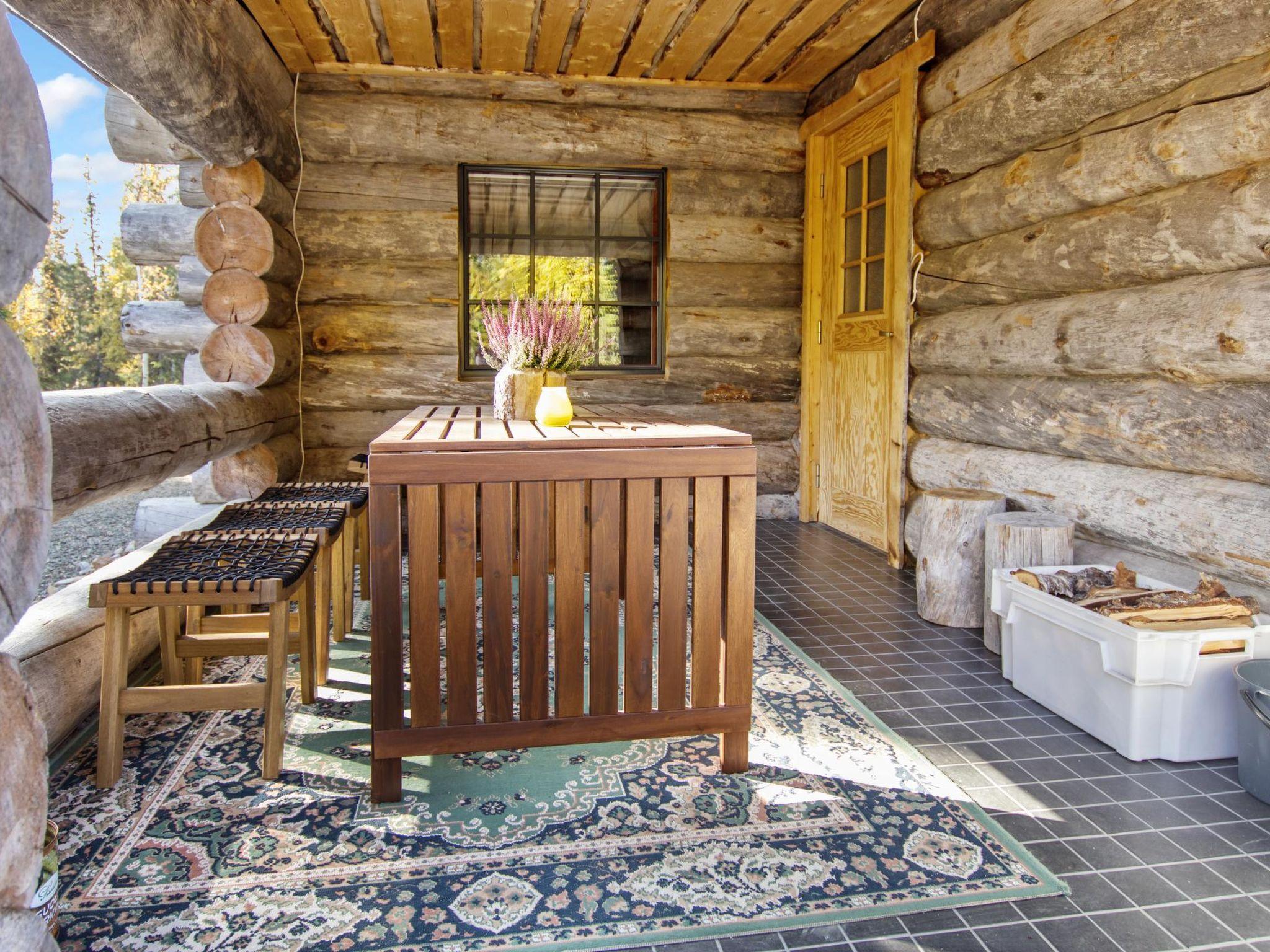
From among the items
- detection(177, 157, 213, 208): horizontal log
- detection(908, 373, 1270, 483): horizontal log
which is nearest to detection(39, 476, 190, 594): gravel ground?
detection(177, 157, 213, 208): horizontal log

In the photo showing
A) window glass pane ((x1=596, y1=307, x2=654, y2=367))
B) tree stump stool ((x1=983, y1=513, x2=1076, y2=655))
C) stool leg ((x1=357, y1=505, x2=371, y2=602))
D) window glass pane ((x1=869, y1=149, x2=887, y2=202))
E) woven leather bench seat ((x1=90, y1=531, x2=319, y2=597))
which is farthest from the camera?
window glass pane ((x1=596, y1=307, x2=654, y2=367))

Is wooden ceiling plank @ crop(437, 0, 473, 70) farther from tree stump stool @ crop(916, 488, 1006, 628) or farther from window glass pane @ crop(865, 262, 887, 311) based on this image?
tree stump stool @ crop(916, 488, 1006, 628)

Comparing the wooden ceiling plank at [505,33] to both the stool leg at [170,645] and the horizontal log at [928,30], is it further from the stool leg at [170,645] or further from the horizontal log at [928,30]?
the stool leg at [170,645]

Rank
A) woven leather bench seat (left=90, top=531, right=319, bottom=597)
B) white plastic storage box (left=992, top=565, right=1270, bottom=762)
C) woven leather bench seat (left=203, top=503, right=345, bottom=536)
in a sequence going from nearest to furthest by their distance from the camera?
woven leather bench seat (left=90, top=531, right=319, bottom=597)
white plastic storage box (left=992, top=565, right=1270, bottom=762)
woven leather bench seat (left=203, top=503, right=345, bottom=536)

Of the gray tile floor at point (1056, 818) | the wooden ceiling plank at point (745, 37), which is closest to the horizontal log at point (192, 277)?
the wooden ceiling plank at point (745, 37)

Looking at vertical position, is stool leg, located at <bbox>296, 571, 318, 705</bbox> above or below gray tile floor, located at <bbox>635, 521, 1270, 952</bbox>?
above

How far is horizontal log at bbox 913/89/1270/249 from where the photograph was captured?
2924 millimetres

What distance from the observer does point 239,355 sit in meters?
4.92

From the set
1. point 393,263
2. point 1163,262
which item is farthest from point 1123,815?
point 393,263

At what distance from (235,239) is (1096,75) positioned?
13.2 feet

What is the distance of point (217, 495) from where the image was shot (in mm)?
5066

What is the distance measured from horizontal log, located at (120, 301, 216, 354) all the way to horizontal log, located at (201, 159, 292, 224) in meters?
0.72

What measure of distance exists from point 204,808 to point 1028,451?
11.4ft

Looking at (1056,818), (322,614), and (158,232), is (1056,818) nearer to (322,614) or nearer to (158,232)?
(322,614)
